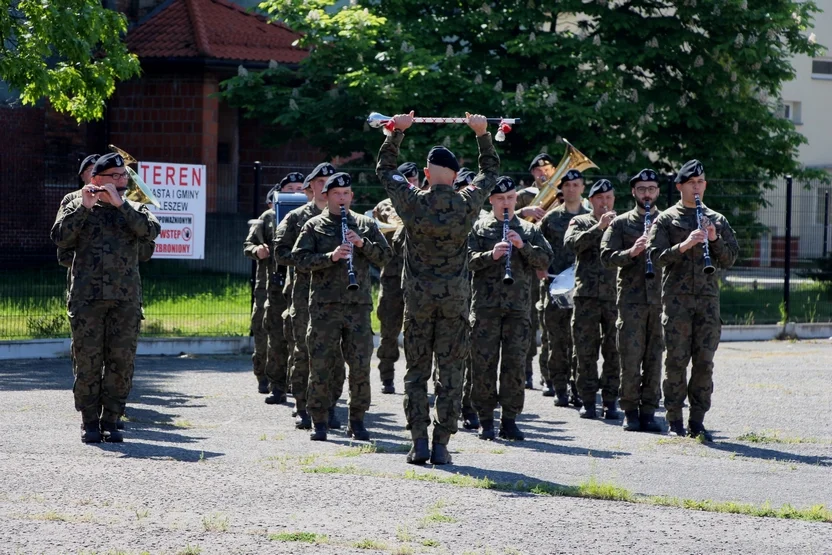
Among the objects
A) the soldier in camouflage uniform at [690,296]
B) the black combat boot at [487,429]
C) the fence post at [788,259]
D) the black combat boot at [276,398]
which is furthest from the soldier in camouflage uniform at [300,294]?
the fence post at [788,259]

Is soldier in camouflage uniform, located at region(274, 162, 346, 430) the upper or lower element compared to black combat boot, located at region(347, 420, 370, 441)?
upper

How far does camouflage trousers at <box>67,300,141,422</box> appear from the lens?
411 inches

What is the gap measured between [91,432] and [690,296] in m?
4.89

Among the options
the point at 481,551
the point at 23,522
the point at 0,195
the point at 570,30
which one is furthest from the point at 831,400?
the point at 570,30

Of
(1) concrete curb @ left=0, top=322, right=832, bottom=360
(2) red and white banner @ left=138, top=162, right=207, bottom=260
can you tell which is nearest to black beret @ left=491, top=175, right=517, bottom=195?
(1) concrete curb @ left=0, top=322, right=832, bottom=360

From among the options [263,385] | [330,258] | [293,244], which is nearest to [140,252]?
[293,244]

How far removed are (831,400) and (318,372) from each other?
5.82 meters

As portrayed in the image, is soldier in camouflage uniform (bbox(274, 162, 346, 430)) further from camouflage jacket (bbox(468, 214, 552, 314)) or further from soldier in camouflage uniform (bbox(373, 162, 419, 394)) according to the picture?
soldier in camouflage uniform (bbox(373, 162, 419, 394))

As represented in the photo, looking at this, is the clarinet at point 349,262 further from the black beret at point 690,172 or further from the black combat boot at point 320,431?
the black beret at point 690,172

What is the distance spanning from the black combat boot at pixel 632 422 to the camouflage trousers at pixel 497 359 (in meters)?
1.24

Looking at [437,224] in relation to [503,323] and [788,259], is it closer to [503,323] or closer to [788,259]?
[503,323]

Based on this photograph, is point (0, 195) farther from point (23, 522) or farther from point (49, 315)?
point (23, 522)

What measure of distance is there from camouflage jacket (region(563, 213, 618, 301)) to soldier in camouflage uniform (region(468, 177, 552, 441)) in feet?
4.96

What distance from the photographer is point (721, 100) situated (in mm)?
24719
